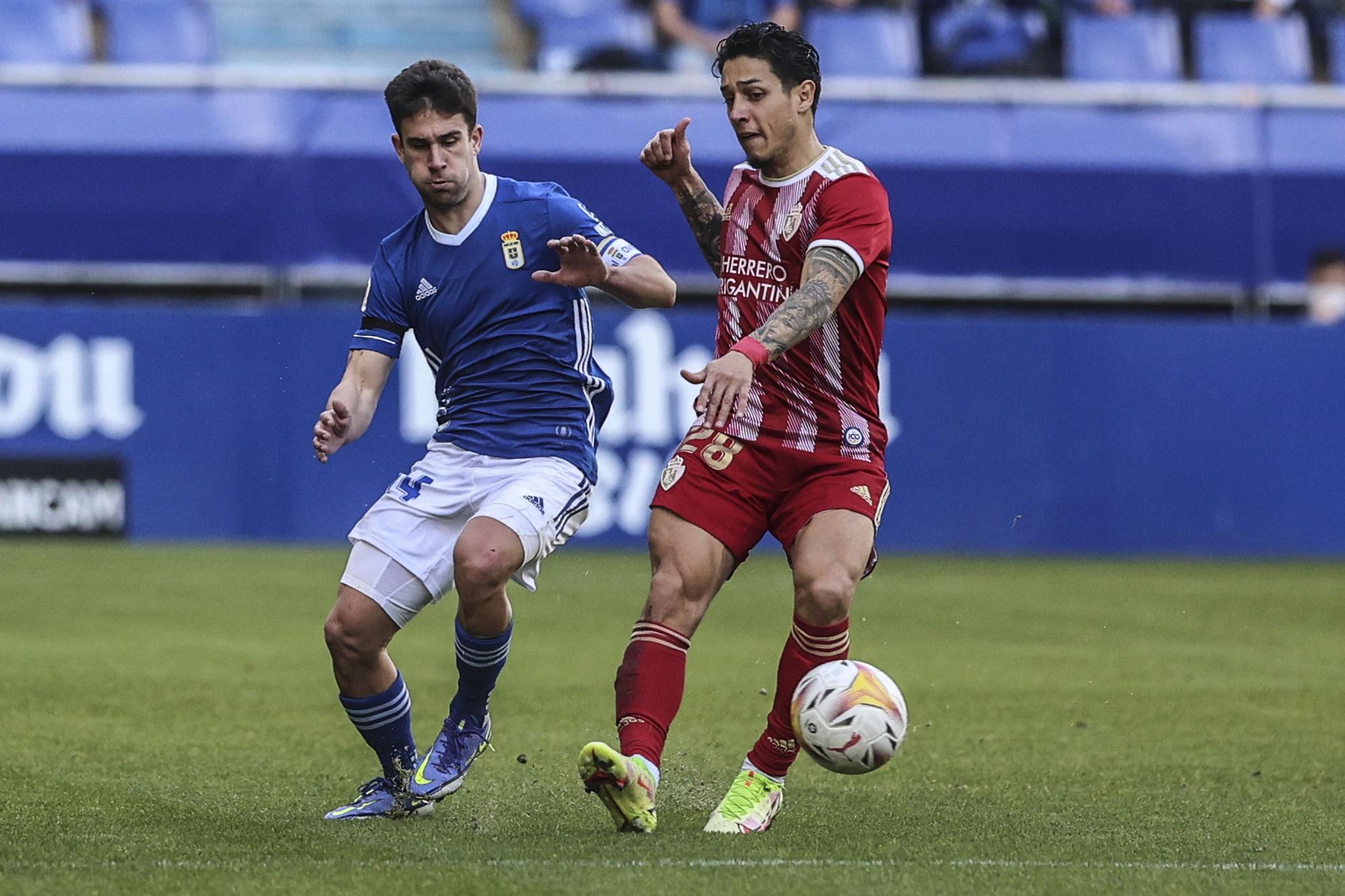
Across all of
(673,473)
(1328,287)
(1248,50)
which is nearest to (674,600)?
(673,473)

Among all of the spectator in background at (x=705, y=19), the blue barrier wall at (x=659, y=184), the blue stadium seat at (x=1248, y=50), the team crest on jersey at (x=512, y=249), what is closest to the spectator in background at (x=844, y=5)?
the spectator in background at (x=705, y=19)

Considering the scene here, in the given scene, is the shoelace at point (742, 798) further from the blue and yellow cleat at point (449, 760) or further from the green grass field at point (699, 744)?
the blue and yellow cleat at point (449, 760)

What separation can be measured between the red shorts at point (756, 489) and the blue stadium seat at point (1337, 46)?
553 inches

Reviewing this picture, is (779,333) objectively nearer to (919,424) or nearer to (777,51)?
(777,51)

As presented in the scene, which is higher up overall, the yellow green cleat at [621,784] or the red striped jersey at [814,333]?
the red striped jersey at [814,333]

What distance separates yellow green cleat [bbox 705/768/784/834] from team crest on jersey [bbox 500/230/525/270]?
5.05ft

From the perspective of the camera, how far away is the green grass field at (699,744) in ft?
15.9

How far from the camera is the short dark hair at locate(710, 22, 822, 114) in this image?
18.1 ft

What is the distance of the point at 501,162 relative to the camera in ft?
49.2

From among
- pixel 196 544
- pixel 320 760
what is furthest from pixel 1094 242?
pixel 320 760

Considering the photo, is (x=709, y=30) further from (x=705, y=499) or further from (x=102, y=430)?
(x=705, y=499)

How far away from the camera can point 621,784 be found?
5.12 m

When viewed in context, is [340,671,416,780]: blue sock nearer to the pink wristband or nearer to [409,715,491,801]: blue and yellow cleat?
[409,715,491,801]: blue and yellow cleat

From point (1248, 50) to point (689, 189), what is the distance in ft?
44.5
